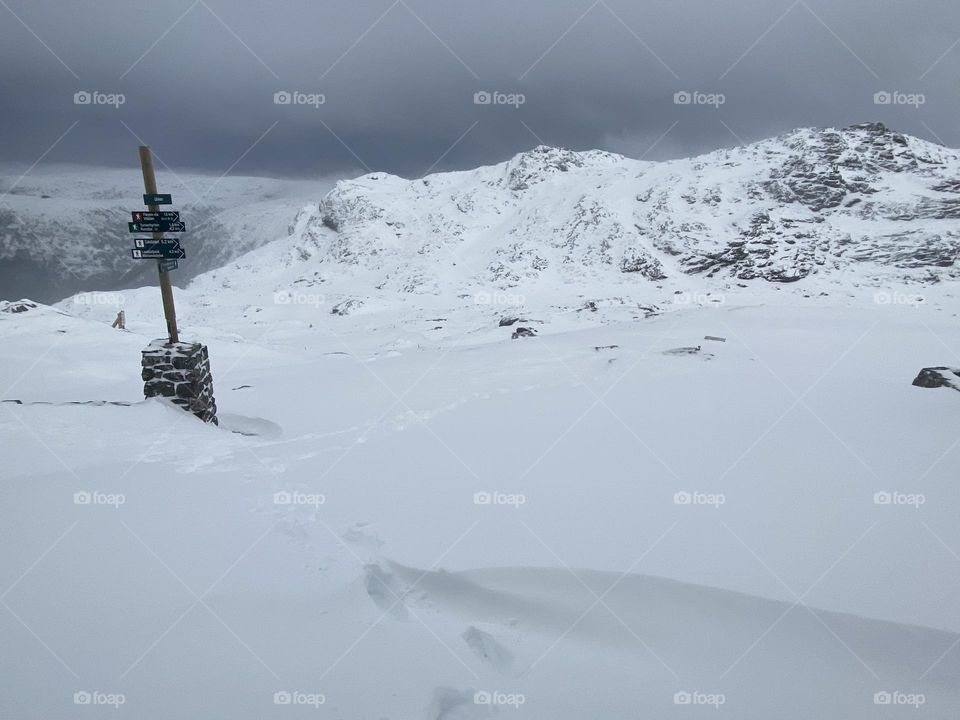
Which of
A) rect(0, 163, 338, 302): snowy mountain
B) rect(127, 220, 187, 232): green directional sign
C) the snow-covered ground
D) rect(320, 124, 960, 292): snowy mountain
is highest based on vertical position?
rect(0, 163, 338, 302): snowy mountain

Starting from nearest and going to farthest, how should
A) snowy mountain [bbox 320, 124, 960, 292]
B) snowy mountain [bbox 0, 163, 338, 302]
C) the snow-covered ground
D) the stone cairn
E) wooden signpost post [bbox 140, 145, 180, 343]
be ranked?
1. the snow-covered ground
2. wooden signpost post [bbox 140, 145, 180, 343]
3. the stone cairn
4. snowy mountain [bbox 320, 124, 960, 292]
5. snowy mountain [bbox 0, 163, 338, 302]

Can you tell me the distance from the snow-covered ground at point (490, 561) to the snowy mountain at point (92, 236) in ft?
465

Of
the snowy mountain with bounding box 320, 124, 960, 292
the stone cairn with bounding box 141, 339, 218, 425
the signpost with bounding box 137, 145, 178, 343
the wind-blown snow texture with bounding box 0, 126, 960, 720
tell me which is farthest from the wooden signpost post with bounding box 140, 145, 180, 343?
the snowy mountain with bounding box 320, 124, 960, 292

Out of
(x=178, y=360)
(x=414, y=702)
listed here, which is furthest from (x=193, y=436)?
(x=414, y=702)

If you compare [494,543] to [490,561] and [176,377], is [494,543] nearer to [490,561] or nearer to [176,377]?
[490,561]

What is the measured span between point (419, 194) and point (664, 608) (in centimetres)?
8924

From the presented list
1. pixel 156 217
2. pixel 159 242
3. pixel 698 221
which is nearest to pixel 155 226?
pixel 156 217

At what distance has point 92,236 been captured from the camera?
166 meters

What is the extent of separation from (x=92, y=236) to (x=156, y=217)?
20744 cm

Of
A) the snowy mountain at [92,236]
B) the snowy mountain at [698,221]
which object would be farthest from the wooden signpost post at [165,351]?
the snowy mountain at [92,236]

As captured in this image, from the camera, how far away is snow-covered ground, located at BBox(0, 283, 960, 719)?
288 cm

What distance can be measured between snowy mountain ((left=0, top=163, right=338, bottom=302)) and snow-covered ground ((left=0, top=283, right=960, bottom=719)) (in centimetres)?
14172

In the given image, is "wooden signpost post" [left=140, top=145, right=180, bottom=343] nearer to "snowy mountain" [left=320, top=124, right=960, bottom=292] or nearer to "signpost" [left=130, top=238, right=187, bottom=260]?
"signpost" [left=130, top=238, right=187, bottom=260]

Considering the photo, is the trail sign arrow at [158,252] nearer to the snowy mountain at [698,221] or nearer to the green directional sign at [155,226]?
the green directional sign at [155,226]
